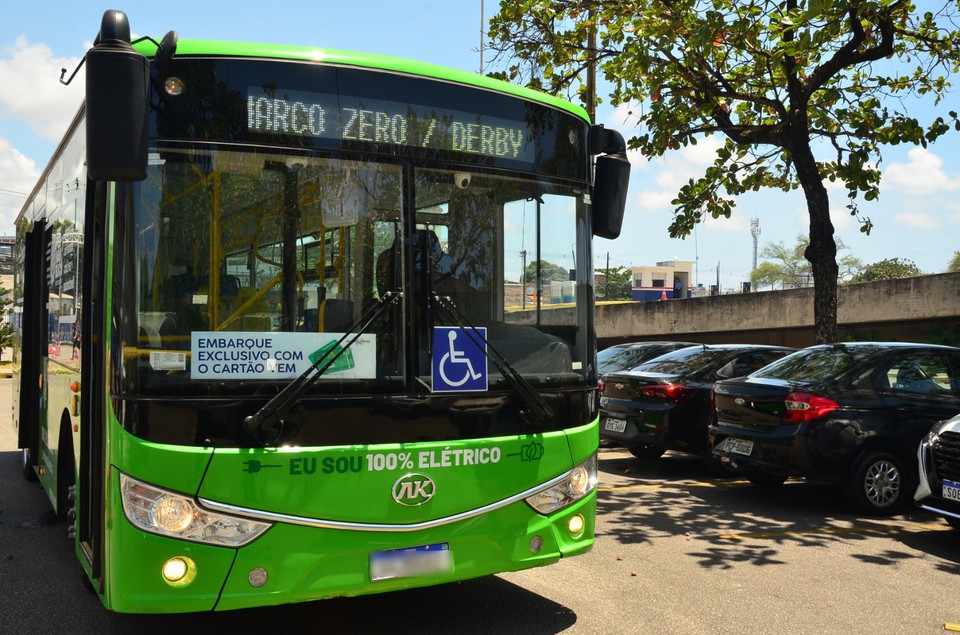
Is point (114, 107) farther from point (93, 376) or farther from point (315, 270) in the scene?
point (93, 376)

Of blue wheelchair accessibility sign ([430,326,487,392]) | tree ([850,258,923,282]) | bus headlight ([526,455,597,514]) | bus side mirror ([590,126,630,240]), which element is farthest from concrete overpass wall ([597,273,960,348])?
tree ([850,258,923,282])

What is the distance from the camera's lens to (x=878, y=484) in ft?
29.7

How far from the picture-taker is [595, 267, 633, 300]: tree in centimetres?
10955

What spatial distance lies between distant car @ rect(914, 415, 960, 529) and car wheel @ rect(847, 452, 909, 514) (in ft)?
3.39

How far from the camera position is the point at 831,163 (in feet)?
49.2

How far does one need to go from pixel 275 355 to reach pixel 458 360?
0.94 metres

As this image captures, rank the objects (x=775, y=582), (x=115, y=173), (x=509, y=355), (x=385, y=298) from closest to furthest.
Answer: (x=115, y=173)
(x=385, y=298)
(x=509, y=355)
(x=775, y=582)

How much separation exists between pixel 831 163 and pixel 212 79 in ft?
40.9

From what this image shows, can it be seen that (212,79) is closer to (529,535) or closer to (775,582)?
(529,535)

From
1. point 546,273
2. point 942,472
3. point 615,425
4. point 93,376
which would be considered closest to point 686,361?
point 615,425

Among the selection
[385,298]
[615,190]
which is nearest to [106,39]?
[385,298]

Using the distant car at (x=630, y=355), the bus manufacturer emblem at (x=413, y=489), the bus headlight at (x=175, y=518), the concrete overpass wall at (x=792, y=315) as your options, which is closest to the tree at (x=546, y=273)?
the bus manufacturer emblem at (x=413, y=489)

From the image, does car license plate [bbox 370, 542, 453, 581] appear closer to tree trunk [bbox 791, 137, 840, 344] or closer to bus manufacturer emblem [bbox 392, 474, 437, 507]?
bus manufacturer emblem [bbox 392, 474, 437, 507]

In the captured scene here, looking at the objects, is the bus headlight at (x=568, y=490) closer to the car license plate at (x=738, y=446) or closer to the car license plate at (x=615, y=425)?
the car license plate at (x=738, y=446)
